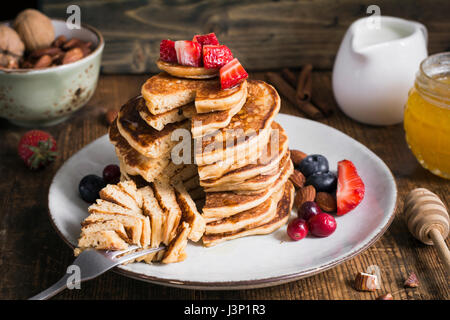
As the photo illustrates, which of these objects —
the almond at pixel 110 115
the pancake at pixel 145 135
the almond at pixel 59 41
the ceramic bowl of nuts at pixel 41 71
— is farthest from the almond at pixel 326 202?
the almond at pixel 59 41

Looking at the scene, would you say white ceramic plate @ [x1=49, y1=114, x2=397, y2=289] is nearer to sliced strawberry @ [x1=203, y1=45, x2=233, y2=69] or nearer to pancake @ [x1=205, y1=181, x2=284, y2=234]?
pancake @ [x1=205, y1=181, x2=284, y2=234]

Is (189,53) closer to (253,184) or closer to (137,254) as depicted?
(253,184)

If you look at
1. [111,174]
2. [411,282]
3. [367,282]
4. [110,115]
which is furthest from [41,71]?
[411,282]

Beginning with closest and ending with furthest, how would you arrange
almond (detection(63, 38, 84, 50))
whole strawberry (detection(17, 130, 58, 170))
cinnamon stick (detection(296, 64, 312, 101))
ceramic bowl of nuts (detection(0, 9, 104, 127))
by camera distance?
whole strawberry (detection(17, 130, 58, 170)) → ceramic bowl of nuts (detection(0, 9, 104, 127)) → almond (detection(63, 38, 84, 50)) → cinnamon stick (detection(296, 64, 312, 101))

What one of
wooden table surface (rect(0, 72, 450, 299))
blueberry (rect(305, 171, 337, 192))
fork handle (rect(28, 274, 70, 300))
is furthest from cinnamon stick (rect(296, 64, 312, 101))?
fork handle (rect(28, 274, 70, 300))

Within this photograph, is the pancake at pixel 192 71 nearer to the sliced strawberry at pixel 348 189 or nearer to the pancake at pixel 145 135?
the pancake at pixel 145 135
